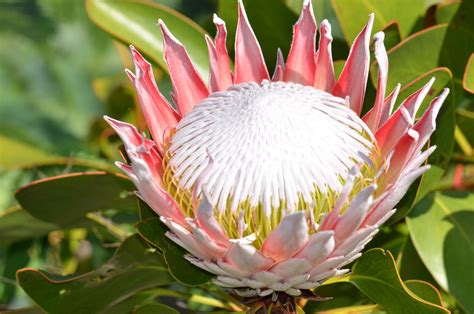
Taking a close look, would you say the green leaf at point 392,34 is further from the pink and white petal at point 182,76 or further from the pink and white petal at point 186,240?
the pink and white petal at point 186,240

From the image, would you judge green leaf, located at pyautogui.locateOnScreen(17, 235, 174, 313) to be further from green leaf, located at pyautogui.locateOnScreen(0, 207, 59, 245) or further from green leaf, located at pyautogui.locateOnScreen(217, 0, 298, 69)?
green leaf, located at pyautogui.locateOnScreen(217, 0, 298, 69)

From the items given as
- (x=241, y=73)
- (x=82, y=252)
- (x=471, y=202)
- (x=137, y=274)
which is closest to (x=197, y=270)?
(x=137, y=274)

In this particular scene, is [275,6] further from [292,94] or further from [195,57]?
[292,94]

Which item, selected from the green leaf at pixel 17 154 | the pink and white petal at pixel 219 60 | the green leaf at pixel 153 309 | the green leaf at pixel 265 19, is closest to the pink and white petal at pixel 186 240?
the green leaf at pixel 153 309

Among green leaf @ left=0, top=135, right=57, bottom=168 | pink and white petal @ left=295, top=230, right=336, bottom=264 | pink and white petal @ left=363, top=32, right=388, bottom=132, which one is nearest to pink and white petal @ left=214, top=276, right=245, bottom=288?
pink and white petal @ left=295, top=230, right=336, bottom=264

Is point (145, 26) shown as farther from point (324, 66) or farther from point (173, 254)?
point (173, 254)
